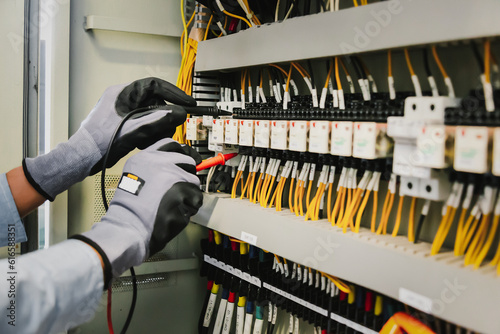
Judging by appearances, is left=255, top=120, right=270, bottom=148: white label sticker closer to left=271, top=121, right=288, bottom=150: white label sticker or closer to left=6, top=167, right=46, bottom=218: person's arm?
left=271, top=121, right=288, bottom=150: white label sticker

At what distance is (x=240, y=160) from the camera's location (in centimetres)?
153

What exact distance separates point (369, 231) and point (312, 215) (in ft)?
0.57

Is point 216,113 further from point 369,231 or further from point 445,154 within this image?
point 445,154

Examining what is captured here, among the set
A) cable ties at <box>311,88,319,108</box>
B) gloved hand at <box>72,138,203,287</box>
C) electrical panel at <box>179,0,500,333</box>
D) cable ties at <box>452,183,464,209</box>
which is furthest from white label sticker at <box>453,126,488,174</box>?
gloved hand at <box>72,138,203,287</box>

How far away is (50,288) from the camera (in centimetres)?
81

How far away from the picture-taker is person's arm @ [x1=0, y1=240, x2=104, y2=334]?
2.56 ft

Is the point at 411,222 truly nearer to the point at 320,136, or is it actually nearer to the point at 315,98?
the point at 320,136

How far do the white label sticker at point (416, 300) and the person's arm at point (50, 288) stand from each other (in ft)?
2.08

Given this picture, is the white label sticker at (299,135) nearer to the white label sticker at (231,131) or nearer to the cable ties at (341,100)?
the cable ties at (341,100)

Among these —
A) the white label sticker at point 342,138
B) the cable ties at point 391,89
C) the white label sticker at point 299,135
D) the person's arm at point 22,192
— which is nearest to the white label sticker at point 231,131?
the white label sticker at point 299,135

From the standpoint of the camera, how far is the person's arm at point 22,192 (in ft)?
4.16

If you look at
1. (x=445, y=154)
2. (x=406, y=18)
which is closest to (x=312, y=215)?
(x=445, y=154)

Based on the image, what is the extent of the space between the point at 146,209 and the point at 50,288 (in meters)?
0.29

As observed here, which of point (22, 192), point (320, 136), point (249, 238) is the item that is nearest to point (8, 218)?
point (22, 192)
